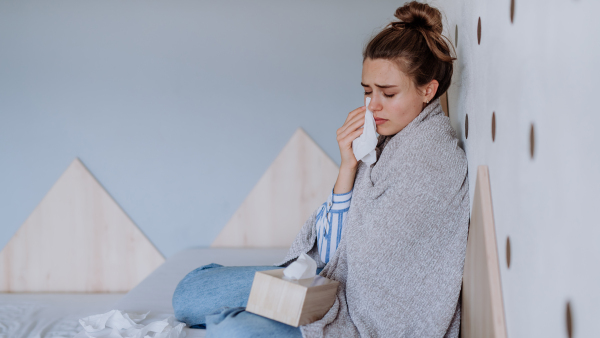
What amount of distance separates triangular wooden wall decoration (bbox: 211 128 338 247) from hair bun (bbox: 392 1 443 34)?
1.02 m

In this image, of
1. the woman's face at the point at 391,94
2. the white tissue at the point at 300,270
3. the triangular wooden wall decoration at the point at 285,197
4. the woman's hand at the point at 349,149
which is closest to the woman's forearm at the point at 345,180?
the woman's hand at the point at 349,149

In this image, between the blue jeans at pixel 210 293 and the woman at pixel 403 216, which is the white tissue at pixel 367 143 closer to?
the woman at pixel 403 216

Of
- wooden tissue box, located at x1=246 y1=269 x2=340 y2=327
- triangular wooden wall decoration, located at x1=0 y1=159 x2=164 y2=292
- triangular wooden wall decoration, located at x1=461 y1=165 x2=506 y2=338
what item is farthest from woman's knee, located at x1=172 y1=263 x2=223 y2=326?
triangular wooden wall decoration, located at x1=0 y1=159 x2=164 y2=292

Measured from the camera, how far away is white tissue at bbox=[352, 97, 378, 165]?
1.04m

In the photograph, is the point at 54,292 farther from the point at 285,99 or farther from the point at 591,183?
the point at 591,183

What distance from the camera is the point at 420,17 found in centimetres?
106

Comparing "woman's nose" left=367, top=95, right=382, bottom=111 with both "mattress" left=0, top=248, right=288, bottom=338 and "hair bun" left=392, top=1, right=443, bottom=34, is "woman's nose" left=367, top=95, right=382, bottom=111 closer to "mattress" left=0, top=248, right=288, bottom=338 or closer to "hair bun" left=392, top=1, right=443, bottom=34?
"hair bun" left=392, top=1, right=443, bottom=34

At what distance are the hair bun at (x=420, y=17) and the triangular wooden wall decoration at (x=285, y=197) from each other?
1.02m

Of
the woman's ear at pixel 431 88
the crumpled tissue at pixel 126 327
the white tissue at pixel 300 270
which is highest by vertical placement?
the woman's ear at pixel 431 88

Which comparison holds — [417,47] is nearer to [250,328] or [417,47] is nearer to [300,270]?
[300,270]

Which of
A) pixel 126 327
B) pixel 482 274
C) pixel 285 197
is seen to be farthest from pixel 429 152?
pixel 285 197

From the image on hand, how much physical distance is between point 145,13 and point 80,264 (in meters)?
1.12

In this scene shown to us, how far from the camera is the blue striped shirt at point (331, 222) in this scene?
3.61 ft

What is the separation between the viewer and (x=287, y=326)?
874 mm
